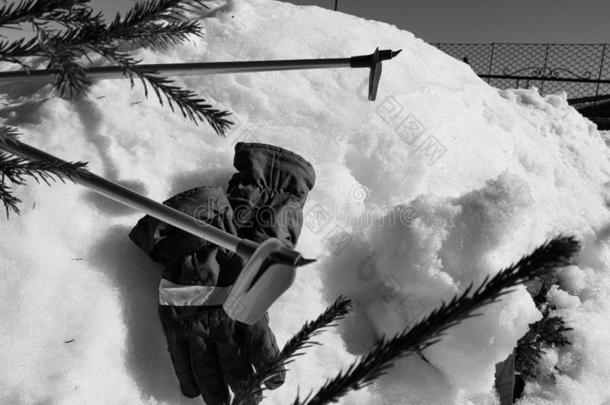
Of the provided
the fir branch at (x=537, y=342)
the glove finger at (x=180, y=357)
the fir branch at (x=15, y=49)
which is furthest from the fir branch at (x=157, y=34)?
the fir branch at (x=537, y=342)

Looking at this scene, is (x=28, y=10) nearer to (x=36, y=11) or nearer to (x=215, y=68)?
(x=36, y=11)

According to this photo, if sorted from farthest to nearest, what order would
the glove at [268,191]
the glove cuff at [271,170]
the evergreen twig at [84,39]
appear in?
1. the glove cuff at [271,170]
2. the glove at [268,191]
3. the evergreen twig at [84,39]

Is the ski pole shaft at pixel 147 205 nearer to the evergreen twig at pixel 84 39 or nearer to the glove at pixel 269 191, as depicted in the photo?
the evergreen twig at pixel 84 39

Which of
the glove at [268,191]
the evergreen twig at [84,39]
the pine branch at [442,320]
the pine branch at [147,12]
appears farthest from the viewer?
the glove at [268,191]

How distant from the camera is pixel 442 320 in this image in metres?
0.66

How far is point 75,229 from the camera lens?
156 centimetres

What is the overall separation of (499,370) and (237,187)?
118 cm

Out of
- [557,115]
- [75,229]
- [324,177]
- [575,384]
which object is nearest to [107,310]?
[75,229]

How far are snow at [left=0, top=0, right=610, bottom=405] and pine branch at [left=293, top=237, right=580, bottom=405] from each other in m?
0.86

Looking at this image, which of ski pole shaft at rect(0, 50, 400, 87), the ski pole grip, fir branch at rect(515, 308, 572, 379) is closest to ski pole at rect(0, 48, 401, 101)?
ski pole shaft at rect(0, 50, 400, 87)

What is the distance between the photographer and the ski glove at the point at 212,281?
4.50 ft

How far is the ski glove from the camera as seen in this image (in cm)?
137

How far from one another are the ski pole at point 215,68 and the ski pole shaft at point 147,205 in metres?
0.16

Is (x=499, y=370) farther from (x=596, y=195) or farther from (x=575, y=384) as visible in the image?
(x=596, y=195)
